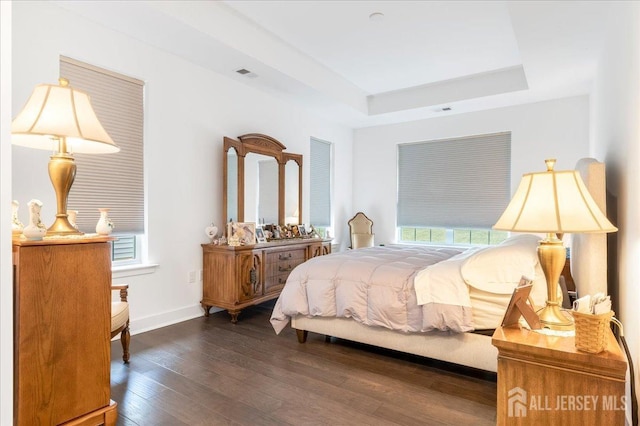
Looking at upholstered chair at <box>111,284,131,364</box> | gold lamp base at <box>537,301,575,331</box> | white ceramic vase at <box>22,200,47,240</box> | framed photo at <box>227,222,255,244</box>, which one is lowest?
upholstered chair at <box>111,284,131,364</box>

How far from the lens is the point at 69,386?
5.57 feet

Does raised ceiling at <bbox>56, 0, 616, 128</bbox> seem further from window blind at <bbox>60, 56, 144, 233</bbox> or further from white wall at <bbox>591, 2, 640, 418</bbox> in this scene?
white wall at <bbox>591, 2, 640, 418</bbox>

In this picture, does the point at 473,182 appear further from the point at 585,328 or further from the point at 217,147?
the point at 585,328

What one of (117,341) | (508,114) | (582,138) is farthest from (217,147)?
(582,138)

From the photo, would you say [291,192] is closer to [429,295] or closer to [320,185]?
[320,185]

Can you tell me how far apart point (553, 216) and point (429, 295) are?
112 centimetres

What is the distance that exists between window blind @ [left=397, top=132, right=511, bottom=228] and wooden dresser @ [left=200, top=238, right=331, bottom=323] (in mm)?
2627

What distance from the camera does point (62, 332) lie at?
1.67 m

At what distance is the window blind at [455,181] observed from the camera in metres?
5.21

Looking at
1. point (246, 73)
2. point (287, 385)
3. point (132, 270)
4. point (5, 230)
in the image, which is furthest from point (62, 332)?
point (246, 73)

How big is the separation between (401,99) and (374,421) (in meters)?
4.58

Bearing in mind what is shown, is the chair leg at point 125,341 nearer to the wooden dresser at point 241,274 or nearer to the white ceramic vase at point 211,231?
the wooden dresser at point 241,274

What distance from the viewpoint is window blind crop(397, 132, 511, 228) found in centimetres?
521

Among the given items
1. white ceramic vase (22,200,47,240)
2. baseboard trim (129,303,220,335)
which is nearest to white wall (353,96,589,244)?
baseboard trim (129,303,220,335)
